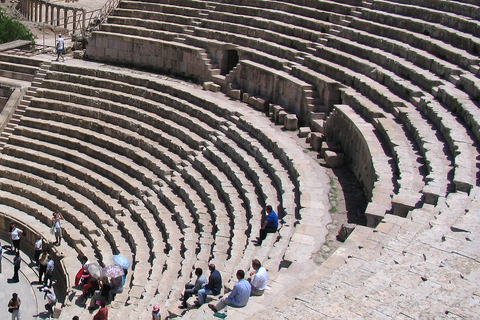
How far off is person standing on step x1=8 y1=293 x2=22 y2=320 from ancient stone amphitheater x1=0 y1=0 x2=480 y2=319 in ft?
3.31

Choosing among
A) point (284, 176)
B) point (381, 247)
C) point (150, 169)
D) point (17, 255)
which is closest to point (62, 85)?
point (150, 169)

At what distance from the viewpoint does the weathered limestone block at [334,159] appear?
53.2ft

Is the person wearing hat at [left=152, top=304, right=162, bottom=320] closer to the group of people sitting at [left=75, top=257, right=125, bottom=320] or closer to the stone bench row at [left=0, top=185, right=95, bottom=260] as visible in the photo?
the group of people sitting at [left=75, top=257, right=125, bottom=320]

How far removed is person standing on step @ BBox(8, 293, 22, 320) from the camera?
47.7 feet

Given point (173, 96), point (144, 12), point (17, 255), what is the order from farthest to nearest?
1. point (144, 12)
2. point (173, 96)
3. point (17, 255)

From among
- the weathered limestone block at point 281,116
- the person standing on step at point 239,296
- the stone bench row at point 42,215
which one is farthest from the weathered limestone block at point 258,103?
the person standing on step at point 239,296

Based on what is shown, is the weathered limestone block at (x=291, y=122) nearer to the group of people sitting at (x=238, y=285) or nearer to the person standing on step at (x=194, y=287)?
the group of people sitting at (x=238, y=285)

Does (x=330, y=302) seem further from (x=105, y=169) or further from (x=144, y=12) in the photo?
(x=144, y=12)

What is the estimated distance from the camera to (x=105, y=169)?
1997 centimetres

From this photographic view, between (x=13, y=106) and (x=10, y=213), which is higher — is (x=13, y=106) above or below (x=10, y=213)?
above

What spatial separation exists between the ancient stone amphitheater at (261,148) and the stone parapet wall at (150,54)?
2.4 inches

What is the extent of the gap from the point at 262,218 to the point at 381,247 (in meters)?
4.29

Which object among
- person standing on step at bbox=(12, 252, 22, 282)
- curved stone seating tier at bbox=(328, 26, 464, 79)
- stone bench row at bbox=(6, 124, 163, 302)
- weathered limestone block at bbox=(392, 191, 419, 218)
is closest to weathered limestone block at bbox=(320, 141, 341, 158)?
curved stone seating tier at bbox=(328, 26, 464, 79)

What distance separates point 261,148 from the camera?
1705 cm
